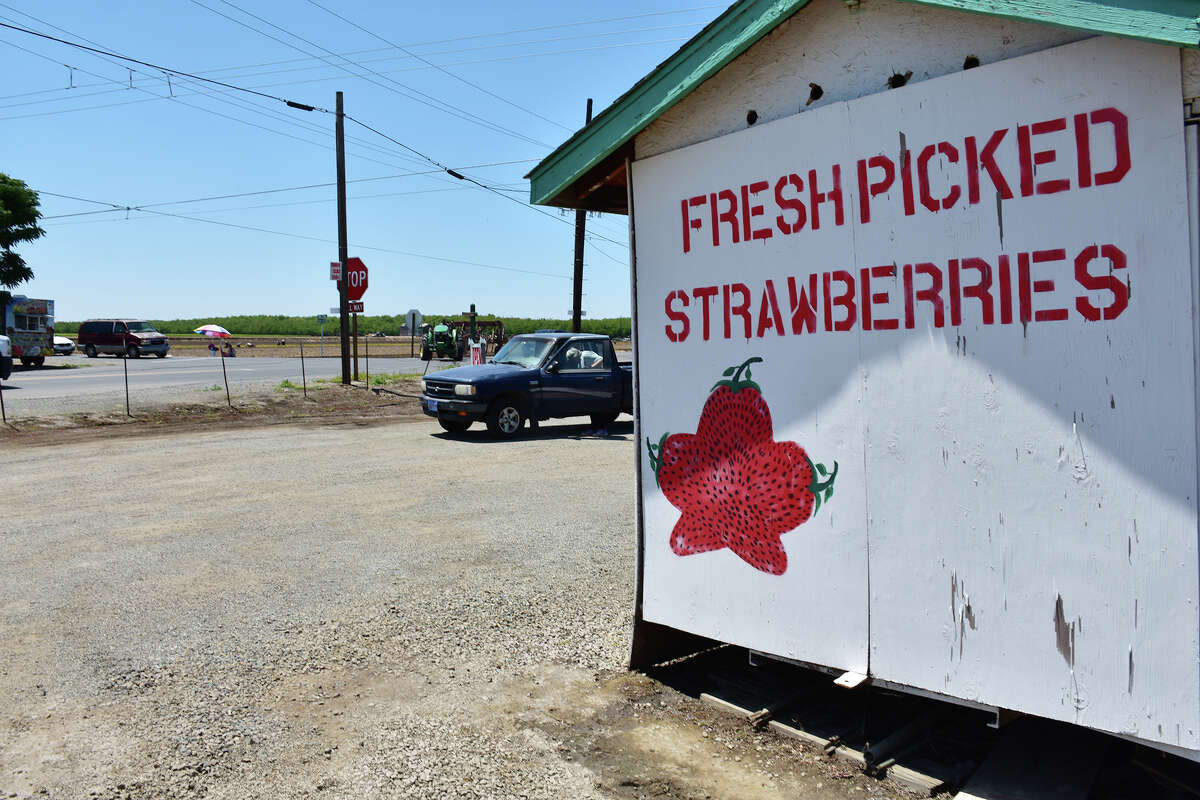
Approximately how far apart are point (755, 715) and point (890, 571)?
0.99 m

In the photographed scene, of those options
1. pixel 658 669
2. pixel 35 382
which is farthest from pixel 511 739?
pixel 35 382

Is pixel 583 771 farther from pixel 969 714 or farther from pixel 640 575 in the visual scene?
pixel 969 714

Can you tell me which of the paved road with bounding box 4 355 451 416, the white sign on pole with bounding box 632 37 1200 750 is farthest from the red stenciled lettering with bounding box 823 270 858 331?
the paved road with bounding box 4 355 451 416

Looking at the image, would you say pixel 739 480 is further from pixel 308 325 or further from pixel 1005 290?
pixel 308 325

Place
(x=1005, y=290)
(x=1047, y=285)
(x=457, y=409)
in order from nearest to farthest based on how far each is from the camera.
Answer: (x=1047, y=285)
(x=1005, y=290)
(x=457, y=409)

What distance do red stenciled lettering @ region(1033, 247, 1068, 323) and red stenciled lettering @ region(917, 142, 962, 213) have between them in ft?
1.28

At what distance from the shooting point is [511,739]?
12.6ft

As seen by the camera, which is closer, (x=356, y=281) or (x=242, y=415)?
(x=242, y=415)

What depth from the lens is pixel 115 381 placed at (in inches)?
964

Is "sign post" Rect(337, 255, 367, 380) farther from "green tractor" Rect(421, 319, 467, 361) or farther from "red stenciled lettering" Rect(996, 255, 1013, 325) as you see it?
"red stenciled lettering" Rect(996, 255, 1013, 325)

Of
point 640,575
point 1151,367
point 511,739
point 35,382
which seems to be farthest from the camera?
point 35,382

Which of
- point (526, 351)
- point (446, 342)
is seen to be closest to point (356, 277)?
point (526, 351)

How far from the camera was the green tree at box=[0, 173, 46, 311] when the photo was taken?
41750 millimetres

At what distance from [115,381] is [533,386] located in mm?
15538
